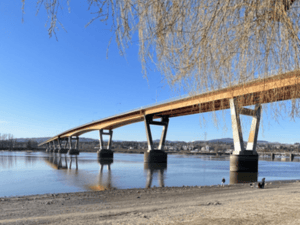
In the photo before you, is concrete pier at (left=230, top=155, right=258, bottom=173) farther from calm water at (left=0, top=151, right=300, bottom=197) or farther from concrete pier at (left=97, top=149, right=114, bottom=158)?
concrete pier at (left=97, top=149, right=114, bottom=158)

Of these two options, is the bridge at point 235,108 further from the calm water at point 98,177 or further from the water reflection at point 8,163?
the water reflection at point 8,163

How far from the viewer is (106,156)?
69562mm

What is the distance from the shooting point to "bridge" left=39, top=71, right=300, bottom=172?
413cm

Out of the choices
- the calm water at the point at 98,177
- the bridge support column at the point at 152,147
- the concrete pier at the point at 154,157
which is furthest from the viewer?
the bridge support column at the point at 152,147

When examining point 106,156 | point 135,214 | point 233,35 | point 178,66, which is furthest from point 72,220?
point 106,156

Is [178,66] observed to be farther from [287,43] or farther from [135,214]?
[135,214]

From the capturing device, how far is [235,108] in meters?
5.57

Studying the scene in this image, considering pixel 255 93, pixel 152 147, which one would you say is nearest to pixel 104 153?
pixel 152 147

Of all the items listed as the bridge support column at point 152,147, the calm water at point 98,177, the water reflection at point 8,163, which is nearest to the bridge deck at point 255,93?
the calm water at point 98,177

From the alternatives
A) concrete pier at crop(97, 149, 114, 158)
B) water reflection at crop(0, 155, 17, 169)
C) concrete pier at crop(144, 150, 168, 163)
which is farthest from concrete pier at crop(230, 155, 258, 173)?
concrete pier at crop(97, 149, 114, 158)

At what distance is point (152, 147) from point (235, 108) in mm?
43508

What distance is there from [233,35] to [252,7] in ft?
1.26

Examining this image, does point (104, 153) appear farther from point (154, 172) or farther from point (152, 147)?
point (154, 172)

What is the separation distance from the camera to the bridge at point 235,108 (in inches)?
163
